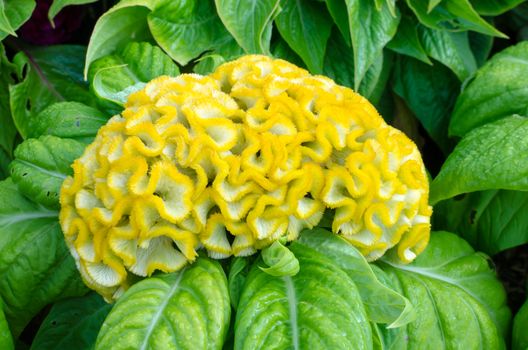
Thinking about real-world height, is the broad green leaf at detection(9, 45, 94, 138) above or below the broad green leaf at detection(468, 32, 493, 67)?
below

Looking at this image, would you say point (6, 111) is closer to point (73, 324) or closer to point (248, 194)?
point (73, 324)

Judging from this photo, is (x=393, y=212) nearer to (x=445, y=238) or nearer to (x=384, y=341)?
(x=384, y=341)

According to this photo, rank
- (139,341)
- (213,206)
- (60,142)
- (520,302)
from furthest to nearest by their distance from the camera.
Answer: (520,302), (60,142), (213,206), (139,341)

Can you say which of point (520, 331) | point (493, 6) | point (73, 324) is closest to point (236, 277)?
point (73, 324)

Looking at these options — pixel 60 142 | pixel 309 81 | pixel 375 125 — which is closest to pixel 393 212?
pixel 375 125

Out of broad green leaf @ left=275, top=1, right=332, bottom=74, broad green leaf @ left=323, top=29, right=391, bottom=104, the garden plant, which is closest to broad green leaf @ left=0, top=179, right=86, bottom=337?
the garden plant

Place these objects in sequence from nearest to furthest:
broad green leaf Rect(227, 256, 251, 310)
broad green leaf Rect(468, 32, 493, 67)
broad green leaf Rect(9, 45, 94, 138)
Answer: broad green leaf Rect(227, 256, 251, 310)
broad green leaf Rect(9, 45, 94, 138)
broad green leaf Rect(468, 32, 493, 67)

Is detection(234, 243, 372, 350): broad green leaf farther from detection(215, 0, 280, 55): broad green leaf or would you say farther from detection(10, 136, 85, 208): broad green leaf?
detection(215, 0, 280, 55): broad green leaf
